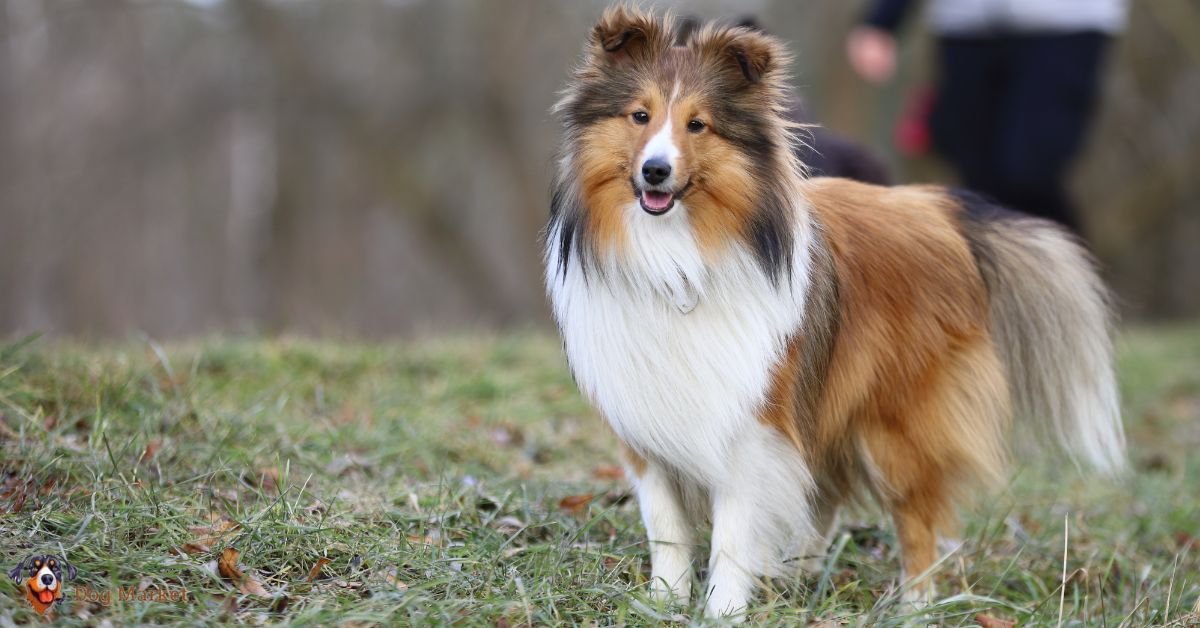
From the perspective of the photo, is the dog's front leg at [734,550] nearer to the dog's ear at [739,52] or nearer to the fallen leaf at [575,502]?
the fallen leaf at [575,502]

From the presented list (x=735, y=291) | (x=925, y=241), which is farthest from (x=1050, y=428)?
(x=735, y=291)

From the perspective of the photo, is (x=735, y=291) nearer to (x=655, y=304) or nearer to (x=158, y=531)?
(x=655, y=304)

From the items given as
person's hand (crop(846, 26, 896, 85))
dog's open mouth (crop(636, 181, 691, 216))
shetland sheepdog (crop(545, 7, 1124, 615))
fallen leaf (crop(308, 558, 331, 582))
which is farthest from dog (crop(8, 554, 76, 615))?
person's hand (crop(846, 26, 896, 85))

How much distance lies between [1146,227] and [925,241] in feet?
28.9

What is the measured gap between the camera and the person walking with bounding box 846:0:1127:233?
6.31m

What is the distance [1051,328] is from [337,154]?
10.5m

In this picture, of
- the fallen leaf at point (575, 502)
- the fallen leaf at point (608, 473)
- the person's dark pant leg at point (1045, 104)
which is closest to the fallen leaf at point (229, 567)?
the fallen leaf at point (575, 502)

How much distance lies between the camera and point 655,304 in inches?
132

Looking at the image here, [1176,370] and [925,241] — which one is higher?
[925,241]

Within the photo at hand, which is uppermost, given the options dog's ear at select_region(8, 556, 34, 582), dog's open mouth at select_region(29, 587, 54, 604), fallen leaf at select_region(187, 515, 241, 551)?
dog's ear at select_region(8, 556, 34, 582)

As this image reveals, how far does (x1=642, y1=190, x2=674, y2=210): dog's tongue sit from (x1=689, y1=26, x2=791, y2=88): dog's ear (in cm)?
43

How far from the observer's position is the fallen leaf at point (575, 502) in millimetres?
4066

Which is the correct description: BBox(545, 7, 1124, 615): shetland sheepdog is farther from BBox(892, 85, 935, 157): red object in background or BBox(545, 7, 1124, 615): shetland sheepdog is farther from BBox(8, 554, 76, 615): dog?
BBox(892, 85, 935, 157): red object in background

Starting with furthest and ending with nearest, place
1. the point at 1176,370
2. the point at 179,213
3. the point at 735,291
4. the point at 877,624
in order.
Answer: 1. the point at 179,213
2. the point at 1176,370
3. the point at 735,291
4. the point at 877,624
